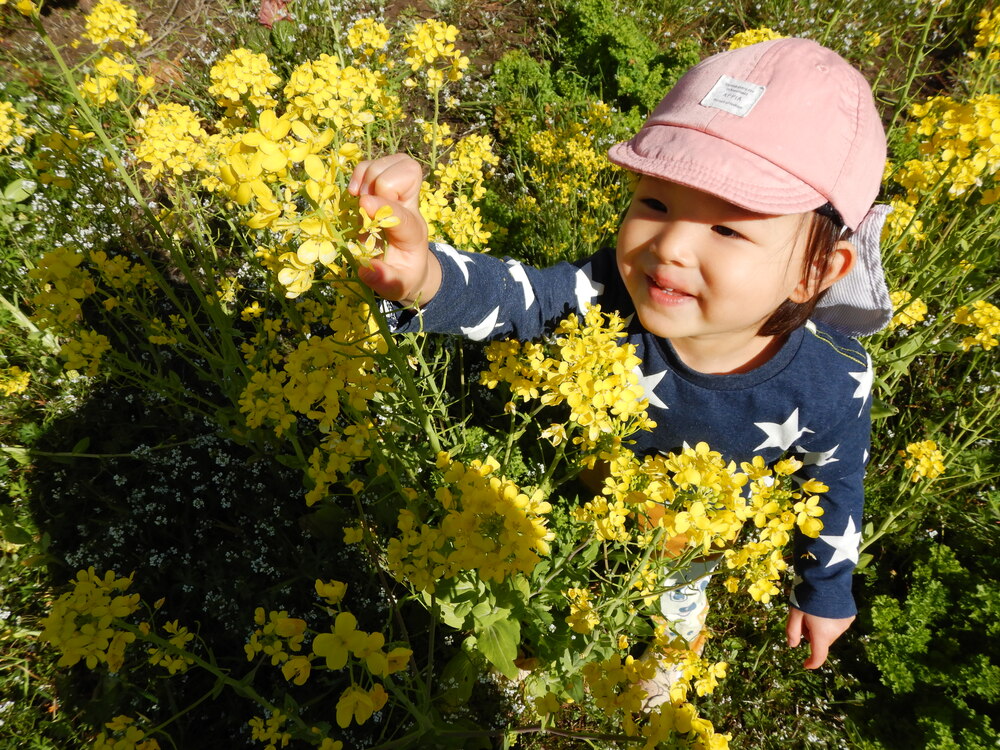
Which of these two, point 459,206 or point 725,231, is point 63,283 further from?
point 725,231

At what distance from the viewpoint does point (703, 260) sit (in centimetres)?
145

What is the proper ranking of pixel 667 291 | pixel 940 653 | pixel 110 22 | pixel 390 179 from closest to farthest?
pixel 390 179
pixel 667 291
pixel 110 22
pixel 940 653

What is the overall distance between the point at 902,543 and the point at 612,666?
2.13 m

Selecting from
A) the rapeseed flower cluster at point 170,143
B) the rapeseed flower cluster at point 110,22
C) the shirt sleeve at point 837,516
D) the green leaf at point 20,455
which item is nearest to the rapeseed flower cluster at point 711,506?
the shirt sleeve at point 837,516

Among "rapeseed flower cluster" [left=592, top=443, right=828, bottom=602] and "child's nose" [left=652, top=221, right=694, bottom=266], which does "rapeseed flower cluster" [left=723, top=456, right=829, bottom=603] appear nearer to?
"rapeseed flower cluster" [left=592, top=443, right=828, bottom=602]

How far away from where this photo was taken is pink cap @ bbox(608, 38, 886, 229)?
4.36ft

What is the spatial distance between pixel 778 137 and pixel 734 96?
6.2 inches

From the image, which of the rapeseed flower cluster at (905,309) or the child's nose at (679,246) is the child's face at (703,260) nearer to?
the child's nose at (679,246)

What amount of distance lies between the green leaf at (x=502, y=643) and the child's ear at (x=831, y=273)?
1.32m

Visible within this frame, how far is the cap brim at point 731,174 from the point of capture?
51.7 inches

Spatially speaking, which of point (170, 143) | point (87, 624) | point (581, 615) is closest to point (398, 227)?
point (581, 615)

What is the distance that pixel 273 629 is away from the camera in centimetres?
153

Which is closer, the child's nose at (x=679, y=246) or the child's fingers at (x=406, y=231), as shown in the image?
the child's fingers at (x=406, y=231)

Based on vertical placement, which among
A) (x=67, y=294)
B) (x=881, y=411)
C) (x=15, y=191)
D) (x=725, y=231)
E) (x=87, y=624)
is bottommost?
(x=881, y=411)
